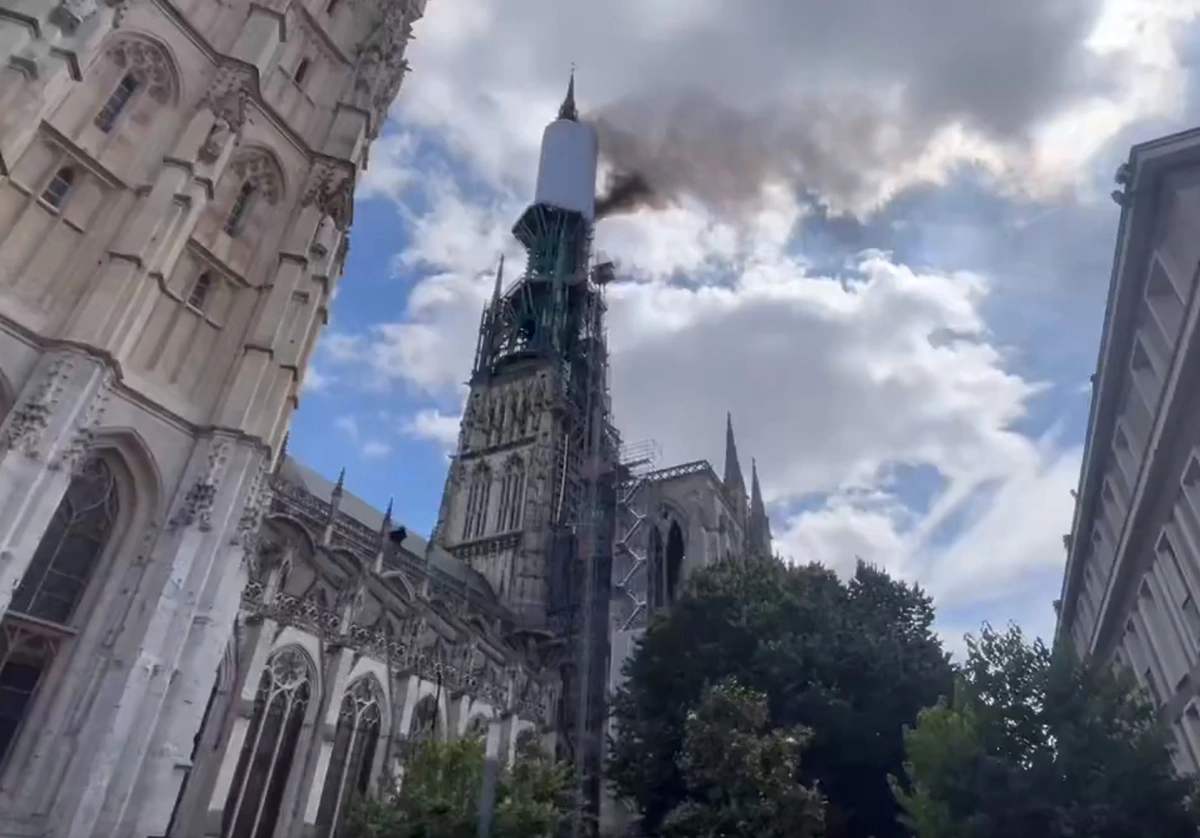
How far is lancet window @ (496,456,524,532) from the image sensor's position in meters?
49.5

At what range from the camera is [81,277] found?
Answer: 14.5m

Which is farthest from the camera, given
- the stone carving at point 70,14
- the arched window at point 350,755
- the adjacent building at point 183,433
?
the arched window at point 350,755

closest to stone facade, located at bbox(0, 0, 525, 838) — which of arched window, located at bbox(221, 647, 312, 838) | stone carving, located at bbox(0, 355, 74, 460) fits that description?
stone carving, located at bbox(0, 355, 74, 460)

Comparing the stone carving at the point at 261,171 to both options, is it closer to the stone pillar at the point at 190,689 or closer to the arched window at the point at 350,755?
the stone pillar at the point at 190,689

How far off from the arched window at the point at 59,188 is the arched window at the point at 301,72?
7185 mm

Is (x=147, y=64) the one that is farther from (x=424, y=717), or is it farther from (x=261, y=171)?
(x=424, y=717)

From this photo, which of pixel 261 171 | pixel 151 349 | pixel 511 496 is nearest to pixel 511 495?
pixel 511 496

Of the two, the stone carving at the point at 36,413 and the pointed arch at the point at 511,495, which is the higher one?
the pointed arch at the point at 511,495

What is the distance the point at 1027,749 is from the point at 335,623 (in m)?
21.7

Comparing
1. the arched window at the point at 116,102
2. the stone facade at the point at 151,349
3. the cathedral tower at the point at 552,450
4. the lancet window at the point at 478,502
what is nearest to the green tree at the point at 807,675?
the cathedral tower at the point at 552,450

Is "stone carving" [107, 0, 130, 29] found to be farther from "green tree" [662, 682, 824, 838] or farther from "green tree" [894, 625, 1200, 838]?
"green tree" [894, 625, 1200, 838]

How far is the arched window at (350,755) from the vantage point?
25203 mm

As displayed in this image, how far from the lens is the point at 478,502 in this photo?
51.6m

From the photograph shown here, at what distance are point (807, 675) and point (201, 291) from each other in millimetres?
18787
